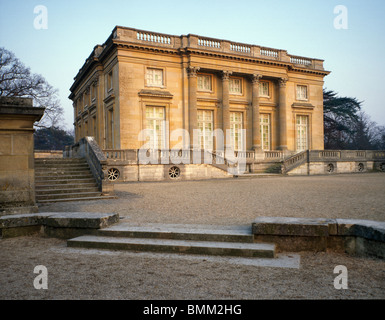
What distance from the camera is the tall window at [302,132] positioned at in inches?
1147

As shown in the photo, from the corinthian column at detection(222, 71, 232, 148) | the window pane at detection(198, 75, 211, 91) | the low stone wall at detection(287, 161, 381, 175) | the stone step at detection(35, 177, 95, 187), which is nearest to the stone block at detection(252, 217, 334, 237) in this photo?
the stone step at detection(35, 177, 95, 187)

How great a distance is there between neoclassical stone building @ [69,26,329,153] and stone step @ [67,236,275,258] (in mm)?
17163

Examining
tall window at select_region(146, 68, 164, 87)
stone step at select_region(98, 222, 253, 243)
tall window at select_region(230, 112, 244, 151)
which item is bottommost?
stone step at select_region(98, 222, 253, 243)

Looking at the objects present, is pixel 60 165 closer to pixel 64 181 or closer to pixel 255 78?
pixel 64 181

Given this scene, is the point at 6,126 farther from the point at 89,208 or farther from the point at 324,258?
the point at 324,258

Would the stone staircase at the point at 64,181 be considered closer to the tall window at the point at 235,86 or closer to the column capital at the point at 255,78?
the tall window at the point at 235,86

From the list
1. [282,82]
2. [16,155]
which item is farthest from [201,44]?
[16,155]

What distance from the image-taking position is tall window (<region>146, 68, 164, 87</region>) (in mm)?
22873

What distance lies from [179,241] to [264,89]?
2537 centimetres

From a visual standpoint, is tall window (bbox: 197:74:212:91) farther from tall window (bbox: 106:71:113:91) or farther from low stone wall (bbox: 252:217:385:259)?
low stone wall (bbox: 252:217:385:259)

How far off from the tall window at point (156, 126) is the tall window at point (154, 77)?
1.83 meters

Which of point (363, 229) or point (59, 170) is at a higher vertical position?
point (59, 170)

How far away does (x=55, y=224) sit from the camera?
5602 millimetres
